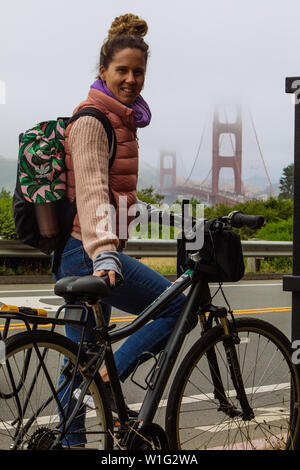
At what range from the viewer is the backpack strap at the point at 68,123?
2.62 m

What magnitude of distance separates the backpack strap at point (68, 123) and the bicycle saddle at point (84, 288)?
355 mm

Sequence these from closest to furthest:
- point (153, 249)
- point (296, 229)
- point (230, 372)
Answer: point (230, 372), point (296, 229), point (153, 249)

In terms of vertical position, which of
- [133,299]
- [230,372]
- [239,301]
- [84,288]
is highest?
[84,288]

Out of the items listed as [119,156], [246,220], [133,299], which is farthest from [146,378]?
[119,156]

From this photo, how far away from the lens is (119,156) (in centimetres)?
271

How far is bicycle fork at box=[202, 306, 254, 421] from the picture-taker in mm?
2809

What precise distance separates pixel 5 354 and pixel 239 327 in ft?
3.50

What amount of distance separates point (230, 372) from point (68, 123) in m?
1.22

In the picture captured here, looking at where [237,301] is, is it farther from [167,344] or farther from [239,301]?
[167,344]

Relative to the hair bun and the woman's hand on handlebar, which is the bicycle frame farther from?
the hair bun

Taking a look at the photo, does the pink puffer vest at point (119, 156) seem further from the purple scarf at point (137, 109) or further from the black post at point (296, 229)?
the black post at point (296, 229)

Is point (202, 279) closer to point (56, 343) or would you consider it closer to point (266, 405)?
point (56, 343)
